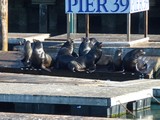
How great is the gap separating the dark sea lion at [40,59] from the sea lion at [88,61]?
0.63 m

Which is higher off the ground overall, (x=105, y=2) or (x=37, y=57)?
(x=105, y=2)

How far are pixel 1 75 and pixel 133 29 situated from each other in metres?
12.9

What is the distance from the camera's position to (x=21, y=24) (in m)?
30.7

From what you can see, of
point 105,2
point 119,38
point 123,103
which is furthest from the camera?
point 119,38

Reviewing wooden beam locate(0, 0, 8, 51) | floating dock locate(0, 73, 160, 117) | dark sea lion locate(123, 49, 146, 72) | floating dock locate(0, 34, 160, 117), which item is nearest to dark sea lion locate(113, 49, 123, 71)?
dark sea lion locate(123, 49, 146, 72)

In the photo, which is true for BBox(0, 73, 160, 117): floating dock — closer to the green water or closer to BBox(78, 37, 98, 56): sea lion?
the green water

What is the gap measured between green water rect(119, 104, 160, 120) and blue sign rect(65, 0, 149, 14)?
15.2 ft

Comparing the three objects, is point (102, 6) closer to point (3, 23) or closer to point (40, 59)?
point (3, 23)

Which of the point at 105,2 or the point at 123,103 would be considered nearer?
the point at 123,103

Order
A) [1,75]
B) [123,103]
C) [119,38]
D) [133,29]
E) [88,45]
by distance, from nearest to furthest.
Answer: [123,103], [1,75], [88,45], [119,38], [133,29]

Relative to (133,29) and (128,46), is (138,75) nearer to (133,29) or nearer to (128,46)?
(128,46)

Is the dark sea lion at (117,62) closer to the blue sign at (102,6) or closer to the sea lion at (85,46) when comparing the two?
the sea lion at (85,46)

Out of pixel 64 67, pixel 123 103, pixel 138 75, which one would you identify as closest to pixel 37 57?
pixel 64 67

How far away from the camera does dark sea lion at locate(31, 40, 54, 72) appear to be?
17859 mm
